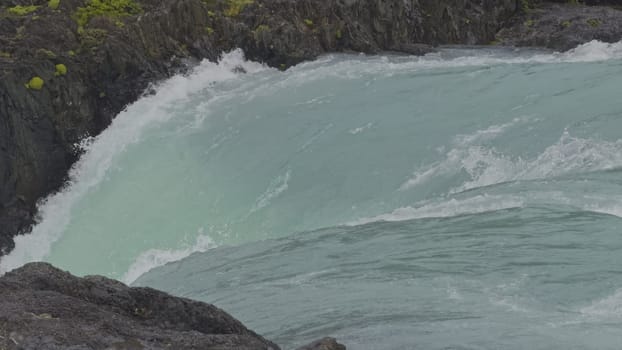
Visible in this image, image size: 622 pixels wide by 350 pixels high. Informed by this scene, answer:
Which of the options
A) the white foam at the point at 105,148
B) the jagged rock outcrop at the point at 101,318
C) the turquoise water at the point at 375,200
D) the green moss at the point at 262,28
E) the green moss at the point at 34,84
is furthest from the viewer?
the green moss at the point at 262,28

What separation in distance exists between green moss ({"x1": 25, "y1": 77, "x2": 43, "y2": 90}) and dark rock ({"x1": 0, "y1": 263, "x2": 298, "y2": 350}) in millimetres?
13249

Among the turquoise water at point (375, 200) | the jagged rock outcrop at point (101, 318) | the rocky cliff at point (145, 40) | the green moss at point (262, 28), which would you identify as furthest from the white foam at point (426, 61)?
the jagged rock outcrop at point (101, 318)

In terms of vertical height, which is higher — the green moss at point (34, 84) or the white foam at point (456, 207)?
the green moss at point (34, 84)

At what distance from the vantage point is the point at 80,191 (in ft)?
58.4

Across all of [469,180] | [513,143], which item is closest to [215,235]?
[469,180]

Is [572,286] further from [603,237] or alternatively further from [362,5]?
[362,5]

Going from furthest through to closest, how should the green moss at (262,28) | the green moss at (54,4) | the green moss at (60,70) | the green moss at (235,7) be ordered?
the green moss at (235,7)
the green moss at (262,28)
the green moss at (54,4)
the green moss at (60,70)

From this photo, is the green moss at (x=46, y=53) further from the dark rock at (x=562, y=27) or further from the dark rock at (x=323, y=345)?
the dark rock at (x=323, y=345)

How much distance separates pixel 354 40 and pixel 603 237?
16.0 meters

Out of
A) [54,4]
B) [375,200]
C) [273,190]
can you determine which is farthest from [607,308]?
[54,4]

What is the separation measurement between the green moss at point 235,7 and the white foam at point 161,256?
11.2 metres

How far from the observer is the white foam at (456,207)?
1202 cm

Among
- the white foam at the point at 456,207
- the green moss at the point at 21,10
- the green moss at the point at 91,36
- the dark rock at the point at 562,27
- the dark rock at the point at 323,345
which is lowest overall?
the dark rock at the point at 562,27

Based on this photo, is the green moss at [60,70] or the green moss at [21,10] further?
the green moss at [21,10]
